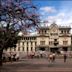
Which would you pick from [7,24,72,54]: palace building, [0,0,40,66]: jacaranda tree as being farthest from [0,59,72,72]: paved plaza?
[7,24,72,54]: palace building

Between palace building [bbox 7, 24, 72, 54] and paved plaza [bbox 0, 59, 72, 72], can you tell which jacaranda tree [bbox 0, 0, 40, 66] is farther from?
palace building [bbox 7, 24, 72, 54]

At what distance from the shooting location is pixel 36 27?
107 feet

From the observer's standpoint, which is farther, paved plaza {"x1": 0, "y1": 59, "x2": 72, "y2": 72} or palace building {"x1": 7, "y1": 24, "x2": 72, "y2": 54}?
palace building {"x1": 7, "y1": 24, "x2": 72, "y2": 54}

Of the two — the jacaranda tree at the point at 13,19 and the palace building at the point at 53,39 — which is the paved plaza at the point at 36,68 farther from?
the palace building at the point at 53,39

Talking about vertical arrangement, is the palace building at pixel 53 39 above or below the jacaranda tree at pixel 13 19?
below

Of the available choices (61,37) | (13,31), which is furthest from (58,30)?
(13,31)

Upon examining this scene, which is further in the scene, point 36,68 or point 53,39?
point 53,39

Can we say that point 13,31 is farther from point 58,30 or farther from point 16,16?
point 58,30

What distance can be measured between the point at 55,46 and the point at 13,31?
96.0 m

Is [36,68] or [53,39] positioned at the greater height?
[36,68]

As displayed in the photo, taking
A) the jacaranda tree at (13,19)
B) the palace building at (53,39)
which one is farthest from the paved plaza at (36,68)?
the palace building at (53,39)

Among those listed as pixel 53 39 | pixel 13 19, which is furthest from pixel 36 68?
pixel 53 39

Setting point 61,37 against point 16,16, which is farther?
point 61,37

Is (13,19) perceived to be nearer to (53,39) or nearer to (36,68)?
(36,68)
